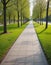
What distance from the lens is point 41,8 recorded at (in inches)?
2163

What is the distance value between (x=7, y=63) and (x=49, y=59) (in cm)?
190

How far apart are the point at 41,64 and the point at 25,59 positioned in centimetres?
116

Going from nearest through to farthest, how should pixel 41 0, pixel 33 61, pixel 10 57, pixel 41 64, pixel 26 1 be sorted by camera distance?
pixel 41 64
pixel 33 61
pixel 10 57
pixel 26 1
pixel 41 0

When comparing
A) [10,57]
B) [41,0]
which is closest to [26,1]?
[41,0]

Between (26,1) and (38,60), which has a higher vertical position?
(26,1)

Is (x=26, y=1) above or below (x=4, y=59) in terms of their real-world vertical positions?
above

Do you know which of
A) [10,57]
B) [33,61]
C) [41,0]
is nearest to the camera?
[33,61]

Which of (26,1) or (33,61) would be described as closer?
(33,61)

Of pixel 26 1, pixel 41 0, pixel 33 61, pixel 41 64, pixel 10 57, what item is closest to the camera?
pixel 41 64

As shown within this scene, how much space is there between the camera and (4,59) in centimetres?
928

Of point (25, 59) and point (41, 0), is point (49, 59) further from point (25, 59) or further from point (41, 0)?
point (41, 0)

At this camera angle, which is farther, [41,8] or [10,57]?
[41,8]

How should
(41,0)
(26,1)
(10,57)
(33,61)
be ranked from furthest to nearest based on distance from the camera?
(41,0)
(26,1)
(10,57)
(33,61)

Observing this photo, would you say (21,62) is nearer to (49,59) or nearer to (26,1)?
(49,59)
